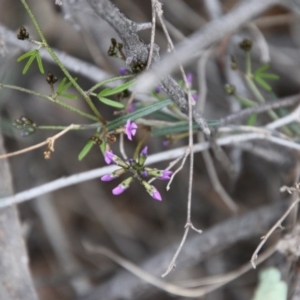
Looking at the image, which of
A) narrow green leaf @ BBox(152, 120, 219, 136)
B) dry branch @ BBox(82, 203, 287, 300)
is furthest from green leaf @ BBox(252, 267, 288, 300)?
narrow green leaf @ BBox(152, 120, 219, 136)

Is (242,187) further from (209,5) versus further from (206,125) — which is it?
(206,125)

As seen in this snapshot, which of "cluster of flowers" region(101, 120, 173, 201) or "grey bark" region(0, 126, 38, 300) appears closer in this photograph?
"cluster of flowers" region(101, 120, 173, 201)

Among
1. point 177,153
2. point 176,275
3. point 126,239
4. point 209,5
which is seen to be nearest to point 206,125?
point 177,153

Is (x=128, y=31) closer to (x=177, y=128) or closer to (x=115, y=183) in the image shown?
(x=177, y=128)

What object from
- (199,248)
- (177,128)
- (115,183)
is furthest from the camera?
(115,183)

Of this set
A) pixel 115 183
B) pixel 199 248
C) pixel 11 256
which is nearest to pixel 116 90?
pixel 11 256

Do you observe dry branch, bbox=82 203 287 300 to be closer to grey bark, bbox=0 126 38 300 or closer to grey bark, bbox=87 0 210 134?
grey bark, bbox=0 126 38 300
